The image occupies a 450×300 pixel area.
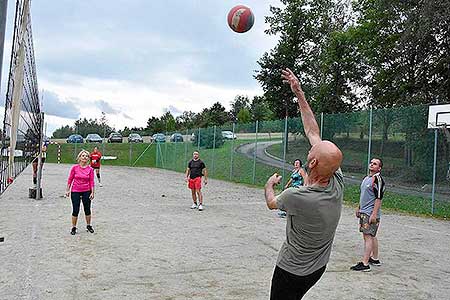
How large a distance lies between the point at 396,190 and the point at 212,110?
70688 mm

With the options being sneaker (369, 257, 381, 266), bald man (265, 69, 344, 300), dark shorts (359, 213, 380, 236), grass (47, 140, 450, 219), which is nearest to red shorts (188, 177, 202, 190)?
grass (47, 140, 450, 219)

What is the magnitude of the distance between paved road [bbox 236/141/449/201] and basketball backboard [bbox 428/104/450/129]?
6.78ft

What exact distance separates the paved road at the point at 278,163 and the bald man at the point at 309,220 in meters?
12.8

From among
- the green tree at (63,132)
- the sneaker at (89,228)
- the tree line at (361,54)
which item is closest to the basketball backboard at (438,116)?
the tree line at (361,54)

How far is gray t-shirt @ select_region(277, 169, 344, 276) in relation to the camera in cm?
327

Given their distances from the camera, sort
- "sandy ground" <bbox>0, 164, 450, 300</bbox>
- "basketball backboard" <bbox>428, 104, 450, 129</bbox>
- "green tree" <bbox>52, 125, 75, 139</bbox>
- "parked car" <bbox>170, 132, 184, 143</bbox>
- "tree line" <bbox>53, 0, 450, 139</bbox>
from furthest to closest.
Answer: "green tree" <bbox>52, 125, 75, 139</bbox>, "parked car" <bbox>170, 132, 184, 143</bbox>, "tree line" <bbox>53, 0, 450, 139</bbox>, "basketball backboard" <bbox>428, 104, 450, 129</bbox>, "sandy ground" <bbox>0, 164, 450, 300</bbox>

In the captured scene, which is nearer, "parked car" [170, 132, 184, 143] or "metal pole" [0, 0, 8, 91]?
"metal pole" [0, 0, 8, 91]

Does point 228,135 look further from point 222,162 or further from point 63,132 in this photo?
point 63,132

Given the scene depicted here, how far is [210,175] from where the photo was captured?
1186 inches

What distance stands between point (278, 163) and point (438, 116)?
29.8ft

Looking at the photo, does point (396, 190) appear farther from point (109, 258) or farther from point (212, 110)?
point (212, 110)

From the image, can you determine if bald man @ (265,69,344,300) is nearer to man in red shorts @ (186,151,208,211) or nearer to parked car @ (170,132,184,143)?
man in red shorts @ (186,151,208,211)

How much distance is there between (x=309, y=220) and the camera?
329 cm

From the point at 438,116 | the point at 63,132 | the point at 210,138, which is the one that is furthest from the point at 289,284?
the point at 63,132
